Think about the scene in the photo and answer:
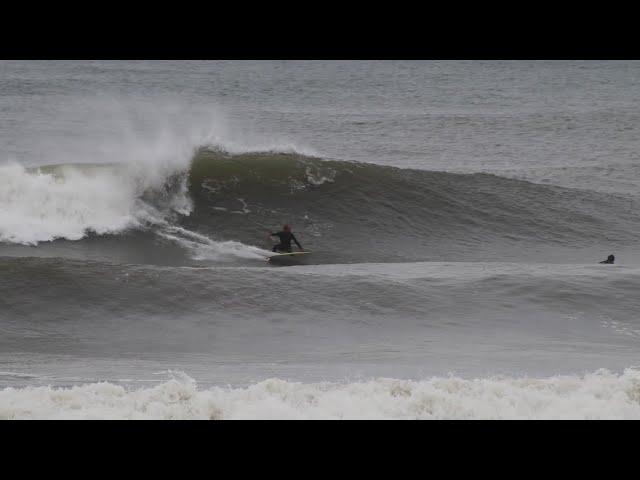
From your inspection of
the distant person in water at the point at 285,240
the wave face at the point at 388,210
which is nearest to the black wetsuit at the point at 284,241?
the distant person in water at the point at 285,240

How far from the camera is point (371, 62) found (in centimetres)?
8381

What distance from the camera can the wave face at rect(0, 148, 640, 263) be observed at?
17734 millimetres

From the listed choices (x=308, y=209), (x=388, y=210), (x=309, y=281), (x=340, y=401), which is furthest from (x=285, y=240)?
(x=340, y=401)

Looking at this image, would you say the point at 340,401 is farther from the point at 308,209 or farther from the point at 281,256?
the point at 308,209

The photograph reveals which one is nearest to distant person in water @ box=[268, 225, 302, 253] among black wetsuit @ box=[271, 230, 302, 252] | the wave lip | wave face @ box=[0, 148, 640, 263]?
black wetsuit @ box=[271, 230, 302, 252]

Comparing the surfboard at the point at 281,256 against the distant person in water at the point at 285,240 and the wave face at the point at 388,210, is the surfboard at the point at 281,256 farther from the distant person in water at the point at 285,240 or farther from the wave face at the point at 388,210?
the wave face at the point at 388,210

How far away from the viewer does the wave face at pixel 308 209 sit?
17.7 m

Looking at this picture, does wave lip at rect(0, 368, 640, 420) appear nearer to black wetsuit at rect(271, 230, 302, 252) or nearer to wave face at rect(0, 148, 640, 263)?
black wetsuit at rect(271, 230, 302, 252)

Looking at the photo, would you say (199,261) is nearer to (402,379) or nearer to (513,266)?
(513,266)

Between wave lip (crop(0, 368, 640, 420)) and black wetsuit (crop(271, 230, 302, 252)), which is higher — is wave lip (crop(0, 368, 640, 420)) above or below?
below

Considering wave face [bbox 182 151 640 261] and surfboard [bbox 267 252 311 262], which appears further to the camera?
wave face [bbox 182 151 640 261]

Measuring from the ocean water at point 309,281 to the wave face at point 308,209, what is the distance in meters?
0.06

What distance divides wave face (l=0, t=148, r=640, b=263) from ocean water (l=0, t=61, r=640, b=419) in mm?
61

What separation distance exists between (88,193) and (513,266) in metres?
8.80
